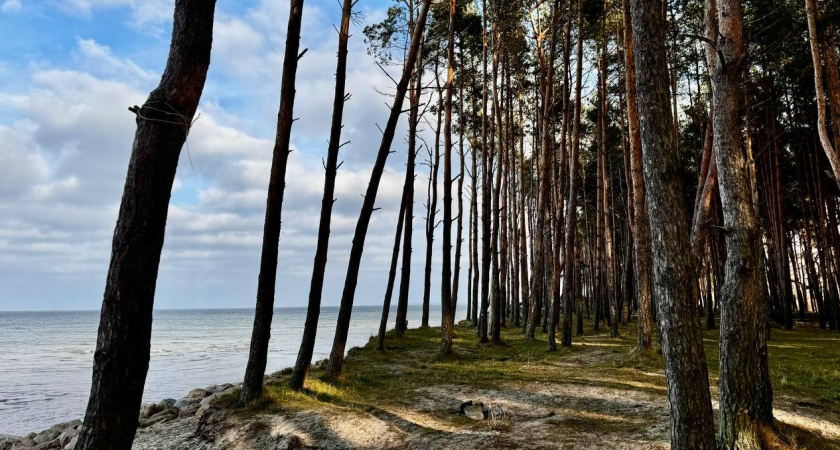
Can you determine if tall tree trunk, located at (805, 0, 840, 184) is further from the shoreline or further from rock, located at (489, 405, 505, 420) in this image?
rock, located at (489, 405, 505, 420)

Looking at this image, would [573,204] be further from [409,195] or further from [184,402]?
[184,402]

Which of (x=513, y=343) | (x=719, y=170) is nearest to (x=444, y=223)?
(x=513, y=343)

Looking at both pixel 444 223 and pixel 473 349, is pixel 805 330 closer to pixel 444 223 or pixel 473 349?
pixel 473 349

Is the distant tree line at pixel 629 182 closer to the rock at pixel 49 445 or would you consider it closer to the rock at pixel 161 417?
the rock at pixel 161 417

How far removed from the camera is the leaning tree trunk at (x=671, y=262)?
3.79 metres

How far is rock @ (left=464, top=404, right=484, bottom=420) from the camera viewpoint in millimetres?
6539

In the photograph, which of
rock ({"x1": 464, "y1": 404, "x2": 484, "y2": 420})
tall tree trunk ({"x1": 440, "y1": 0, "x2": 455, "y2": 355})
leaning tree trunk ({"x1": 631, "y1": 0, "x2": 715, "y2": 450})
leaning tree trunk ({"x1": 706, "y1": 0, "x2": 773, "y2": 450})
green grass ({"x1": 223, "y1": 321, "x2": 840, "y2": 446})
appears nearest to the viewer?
leaning tree trunk ({"x1": 631, "y1": 0, "x2": 715, "y2": 450})

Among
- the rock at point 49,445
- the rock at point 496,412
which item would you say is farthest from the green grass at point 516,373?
the rock at point 49,445

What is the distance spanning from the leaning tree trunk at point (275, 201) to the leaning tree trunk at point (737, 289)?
5944mm

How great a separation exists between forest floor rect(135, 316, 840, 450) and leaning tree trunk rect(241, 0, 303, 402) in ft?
2.92

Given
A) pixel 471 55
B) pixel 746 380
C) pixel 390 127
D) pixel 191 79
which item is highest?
pixel 471 55

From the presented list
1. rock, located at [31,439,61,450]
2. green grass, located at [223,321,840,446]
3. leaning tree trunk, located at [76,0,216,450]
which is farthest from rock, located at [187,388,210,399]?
leaning tree trunk, located at [76,0,216,450]

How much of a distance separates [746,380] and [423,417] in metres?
3.92

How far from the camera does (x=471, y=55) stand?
1995 cm
